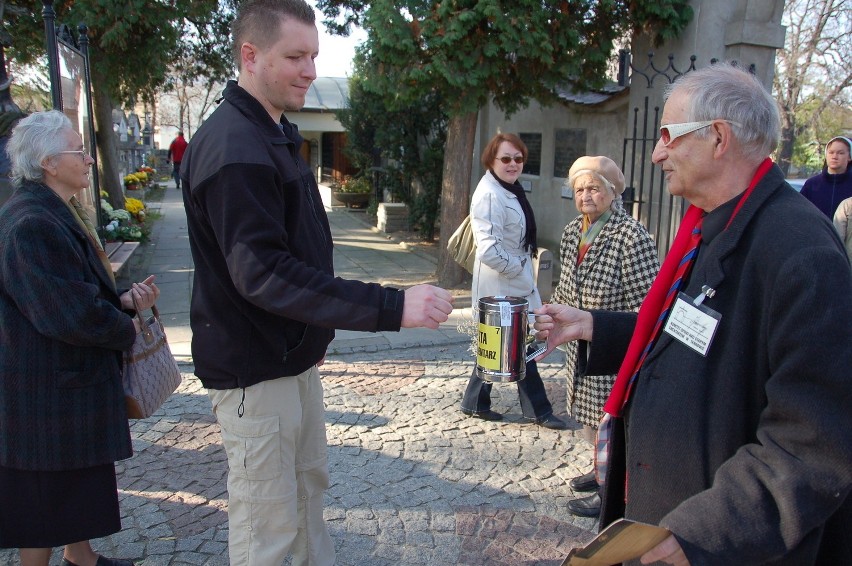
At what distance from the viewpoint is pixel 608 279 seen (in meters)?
3.40

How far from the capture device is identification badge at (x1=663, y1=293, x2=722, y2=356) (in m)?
1.53

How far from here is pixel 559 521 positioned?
11.7 ft

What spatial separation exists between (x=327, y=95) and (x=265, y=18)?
21.5 meters

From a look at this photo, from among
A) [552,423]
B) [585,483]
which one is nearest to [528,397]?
[552,423]

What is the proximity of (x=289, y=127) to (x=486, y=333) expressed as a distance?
108 cm

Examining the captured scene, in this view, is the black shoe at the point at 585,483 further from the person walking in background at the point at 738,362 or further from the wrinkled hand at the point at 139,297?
the wrinkled hand at the point at 139,297

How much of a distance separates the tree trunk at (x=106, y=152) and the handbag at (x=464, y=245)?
32.3 feet

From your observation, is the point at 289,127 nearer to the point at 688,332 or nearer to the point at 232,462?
the point at 232,462

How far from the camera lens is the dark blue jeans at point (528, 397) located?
464cm

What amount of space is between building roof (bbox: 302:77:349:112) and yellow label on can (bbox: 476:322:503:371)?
19.2 m

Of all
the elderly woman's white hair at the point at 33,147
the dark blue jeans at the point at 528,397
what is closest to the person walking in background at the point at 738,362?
the elderly woman's white hair at the point at 33,147

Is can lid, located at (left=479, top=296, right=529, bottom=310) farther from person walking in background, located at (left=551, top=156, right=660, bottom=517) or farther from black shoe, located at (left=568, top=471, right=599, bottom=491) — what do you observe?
black shoe, located at (left=568, top=471, right=599, bottom=491)

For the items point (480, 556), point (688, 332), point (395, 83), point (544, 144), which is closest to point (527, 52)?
point (395, 83)

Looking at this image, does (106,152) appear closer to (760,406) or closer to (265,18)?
(265,18)
